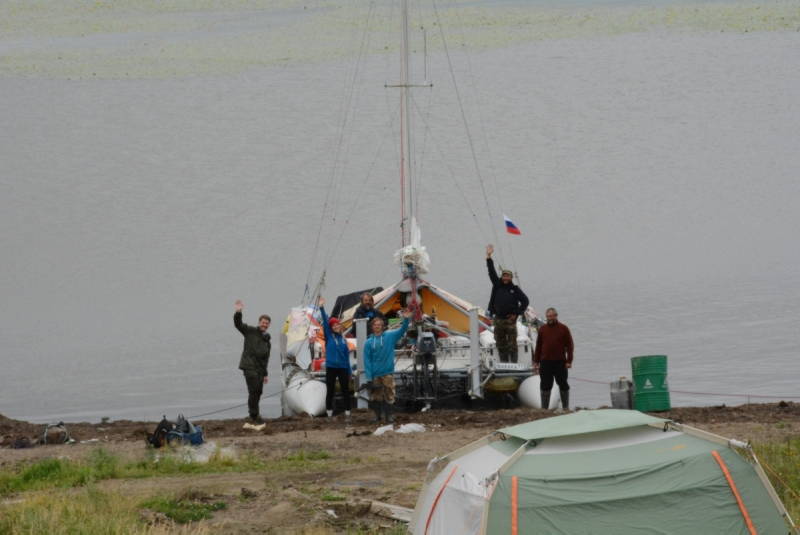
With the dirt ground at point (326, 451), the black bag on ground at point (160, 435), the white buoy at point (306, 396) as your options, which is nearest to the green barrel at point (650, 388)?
the dirt ground at point (326, 451)

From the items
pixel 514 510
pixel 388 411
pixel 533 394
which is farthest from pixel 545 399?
pixel 514 510

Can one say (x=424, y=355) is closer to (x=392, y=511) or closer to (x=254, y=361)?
(x=254, y=361)

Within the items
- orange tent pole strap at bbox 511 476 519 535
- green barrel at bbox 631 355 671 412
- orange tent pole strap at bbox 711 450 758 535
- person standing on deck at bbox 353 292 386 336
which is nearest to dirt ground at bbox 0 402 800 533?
green barrel at bbox 631 355 671 412

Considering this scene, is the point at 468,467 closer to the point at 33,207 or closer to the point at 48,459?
the point at 48,459

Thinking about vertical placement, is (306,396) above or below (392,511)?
above

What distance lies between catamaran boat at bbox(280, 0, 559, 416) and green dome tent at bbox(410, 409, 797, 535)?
8.65 metres

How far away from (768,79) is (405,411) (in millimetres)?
29954

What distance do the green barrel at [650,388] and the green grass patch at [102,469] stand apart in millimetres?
4974

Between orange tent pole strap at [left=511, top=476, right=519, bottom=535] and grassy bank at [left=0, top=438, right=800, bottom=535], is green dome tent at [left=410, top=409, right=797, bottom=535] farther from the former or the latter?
grassy bank at [left=0, top=438, right=800, bottom=535]

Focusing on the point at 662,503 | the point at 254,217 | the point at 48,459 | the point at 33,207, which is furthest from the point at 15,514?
the point at 33,207

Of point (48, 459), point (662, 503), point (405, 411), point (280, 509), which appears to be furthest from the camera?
point (405, 411)

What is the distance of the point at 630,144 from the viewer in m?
41.0

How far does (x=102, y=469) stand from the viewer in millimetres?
13469

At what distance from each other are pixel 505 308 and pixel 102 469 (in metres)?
7.20
